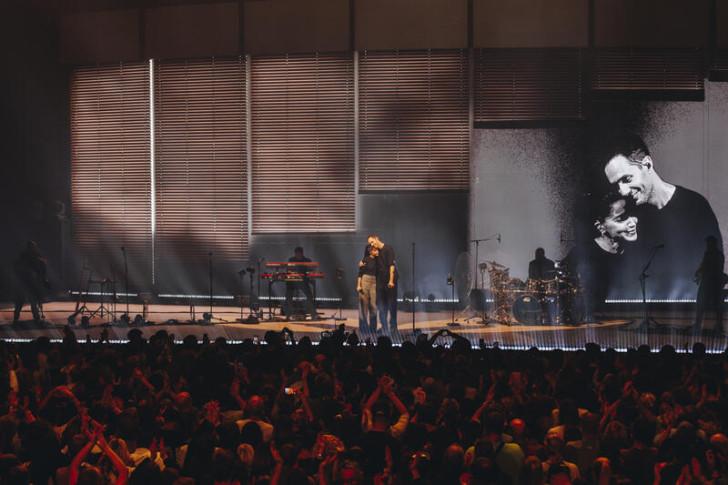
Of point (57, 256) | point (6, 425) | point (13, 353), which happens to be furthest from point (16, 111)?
point (6, 425)

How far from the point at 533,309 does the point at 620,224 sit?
333 centimetres

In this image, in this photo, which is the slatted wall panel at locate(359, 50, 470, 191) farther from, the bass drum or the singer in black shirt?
the singer in black shirt

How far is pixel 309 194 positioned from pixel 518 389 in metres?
11.8

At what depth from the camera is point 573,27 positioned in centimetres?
1727

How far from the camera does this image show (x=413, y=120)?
58.8ft

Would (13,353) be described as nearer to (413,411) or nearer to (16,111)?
(413,411)

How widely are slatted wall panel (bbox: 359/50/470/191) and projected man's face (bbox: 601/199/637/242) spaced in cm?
281

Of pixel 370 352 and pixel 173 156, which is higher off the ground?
pixel 173 156

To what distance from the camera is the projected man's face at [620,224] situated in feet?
56.3

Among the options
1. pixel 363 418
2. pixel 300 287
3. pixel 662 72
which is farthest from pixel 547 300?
pixel 363 418

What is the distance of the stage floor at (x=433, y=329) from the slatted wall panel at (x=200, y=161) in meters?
2.05

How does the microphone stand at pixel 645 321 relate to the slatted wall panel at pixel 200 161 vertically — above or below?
below

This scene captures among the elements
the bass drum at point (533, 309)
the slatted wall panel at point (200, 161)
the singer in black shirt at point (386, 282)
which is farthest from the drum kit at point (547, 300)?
the slatted wall panel at point (200, 161)

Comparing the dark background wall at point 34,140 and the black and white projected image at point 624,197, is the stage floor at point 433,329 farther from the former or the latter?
the dark background wall at point 34,140
